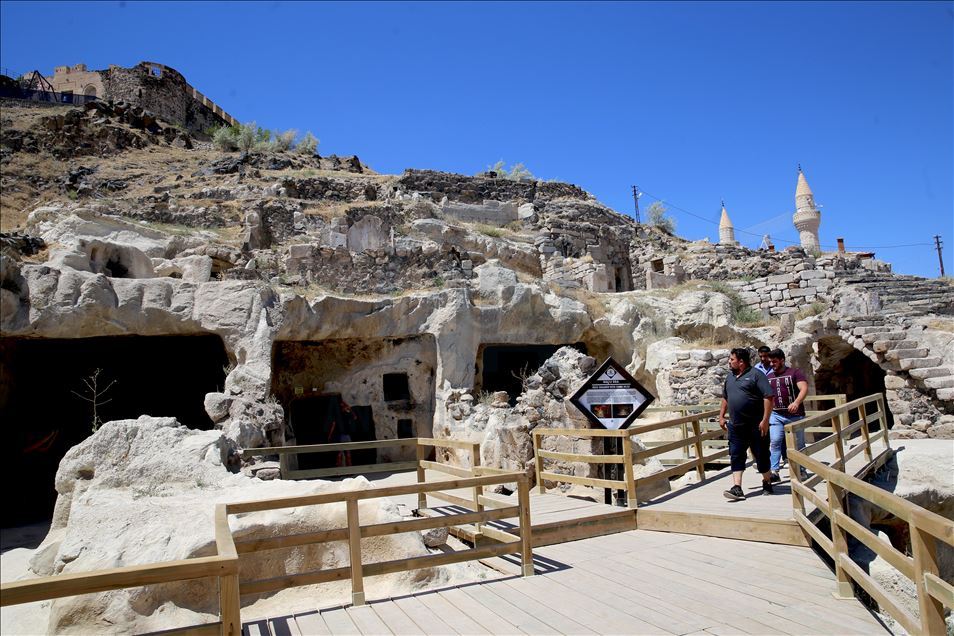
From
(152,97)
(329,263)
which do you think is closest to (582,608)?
(329,263)

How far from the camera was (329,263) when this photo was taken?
1525 centimetres

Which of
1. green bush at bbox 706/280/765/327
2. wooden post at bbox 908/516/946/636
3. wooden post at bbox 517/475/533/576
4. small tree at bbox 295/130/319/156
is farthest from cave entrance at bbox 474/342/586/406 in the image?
small tree at bbox 295/130/319/156

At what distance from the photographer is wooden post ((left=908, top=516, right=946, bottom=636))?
9.77 feet

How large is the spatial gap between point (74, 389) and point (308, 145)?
1119 inches

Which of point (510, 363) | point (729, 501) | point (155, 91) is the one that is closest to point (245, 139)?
point (155, 91)

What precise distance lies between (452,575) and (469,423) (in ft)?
23.2

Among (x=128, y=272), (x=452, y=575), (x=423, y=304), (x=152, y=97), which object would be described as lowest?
(x=452, y=575)

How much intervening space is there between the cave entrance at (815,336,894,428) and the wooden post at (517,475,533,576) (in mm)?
13361

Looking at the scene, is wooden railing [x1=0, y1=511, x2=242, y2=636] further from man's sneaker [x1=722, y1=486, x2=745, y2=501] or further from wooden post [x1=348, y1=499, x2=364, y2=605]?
man's sneaker [x1=722, y1=486, x2=745, y2=501]

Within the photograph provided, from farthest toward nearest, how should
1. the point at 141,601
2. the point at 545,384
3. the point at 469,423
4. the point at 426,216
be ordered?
1. the point at 426,216
2. the point at 469,423
3. the point at 545,384
4. the point at 141,601

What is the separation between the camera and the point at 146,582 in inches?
122

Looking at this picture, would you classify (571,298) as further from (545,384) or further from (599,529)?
(599,529)

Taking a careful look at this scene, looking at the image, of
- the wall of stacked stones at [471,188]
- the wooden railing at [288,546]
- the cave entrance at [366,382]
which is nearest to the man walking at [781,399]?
the wooden railing at [288,546]

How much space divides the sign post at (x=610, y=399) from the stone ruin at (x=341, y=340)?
98 centimetres
